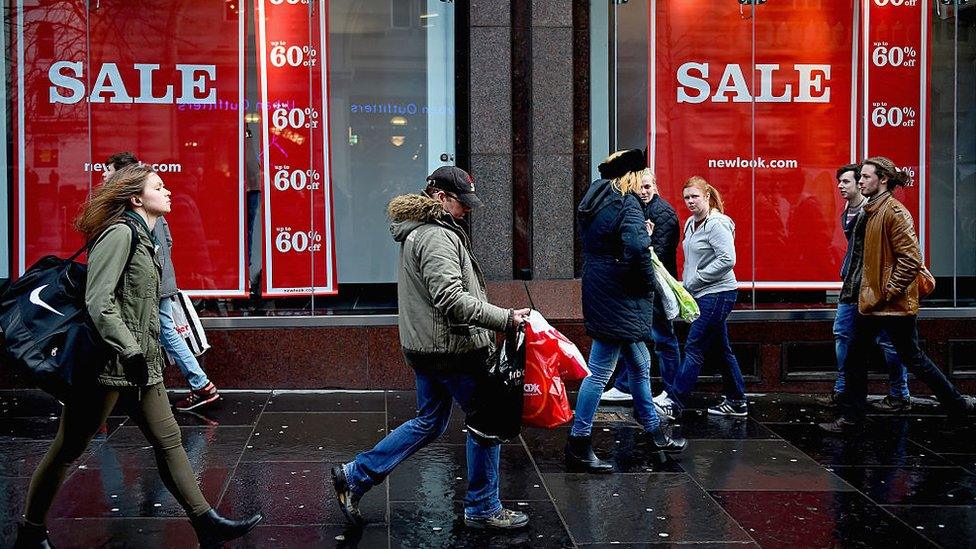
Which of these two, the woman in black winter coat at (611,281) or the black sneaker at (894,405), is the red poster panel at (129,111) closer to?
the woman in black winter coat at (611,281)

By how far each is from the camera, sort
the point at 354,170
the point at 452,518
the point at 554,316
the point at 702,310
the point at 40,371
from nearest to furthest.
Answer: the point at 40,371
the point at 452,518
the point at 702,310
the point at 554,316
the point at 354,170

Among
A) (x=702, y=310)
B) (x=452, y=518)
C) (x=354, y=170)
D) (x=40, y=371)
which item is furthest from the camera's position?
(x=354, y=170)

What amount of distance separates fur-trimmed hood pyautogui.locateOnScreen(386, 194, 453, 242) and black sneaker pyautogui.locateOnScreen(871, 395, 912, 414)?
4.95 meters

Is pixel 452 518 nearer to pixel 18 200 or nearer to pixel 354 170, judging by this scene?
pixel 354 170

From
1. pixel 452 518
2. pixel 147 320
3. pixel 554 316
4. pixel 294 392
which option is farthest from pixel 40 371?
pixel 554 316

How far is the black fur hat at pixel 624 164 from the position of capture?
23.0 feet

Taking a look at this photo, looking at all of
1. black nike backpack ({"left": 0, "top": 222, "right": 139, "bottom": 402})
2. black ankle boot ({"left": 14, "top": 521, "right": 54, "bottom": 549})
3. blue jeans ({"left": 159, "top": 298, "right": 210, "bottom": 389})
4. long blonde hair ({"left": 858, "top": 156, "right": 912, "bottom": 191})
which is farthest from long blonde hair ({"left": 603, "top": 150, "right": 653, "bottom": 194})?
black ankle boot ({"left": 14, "top": 521, "right": 54, "bottom": 549})

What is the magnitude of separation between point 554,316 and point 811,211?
267 cm

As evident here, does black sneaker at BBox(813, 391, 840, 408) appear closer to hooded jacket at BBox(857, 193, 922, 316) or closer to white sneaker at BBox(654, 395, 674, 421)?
hooded jacket at BBox(857, 193, 922, 316)

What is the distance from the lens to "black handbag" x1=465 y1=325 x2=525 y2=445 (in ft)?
18.3

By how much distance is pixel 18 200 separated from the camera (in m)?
9.59

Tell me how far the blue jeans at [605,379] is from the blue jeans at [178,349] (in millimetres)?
3051

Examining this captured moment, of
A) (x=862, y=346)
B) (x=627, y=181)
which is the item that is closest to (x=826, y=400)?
(x=862, y=346)

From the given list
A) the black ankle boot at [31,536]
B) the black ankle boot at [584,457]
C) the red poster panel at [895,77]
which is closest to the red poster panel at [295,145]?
the black ankle boot at [584,457]
